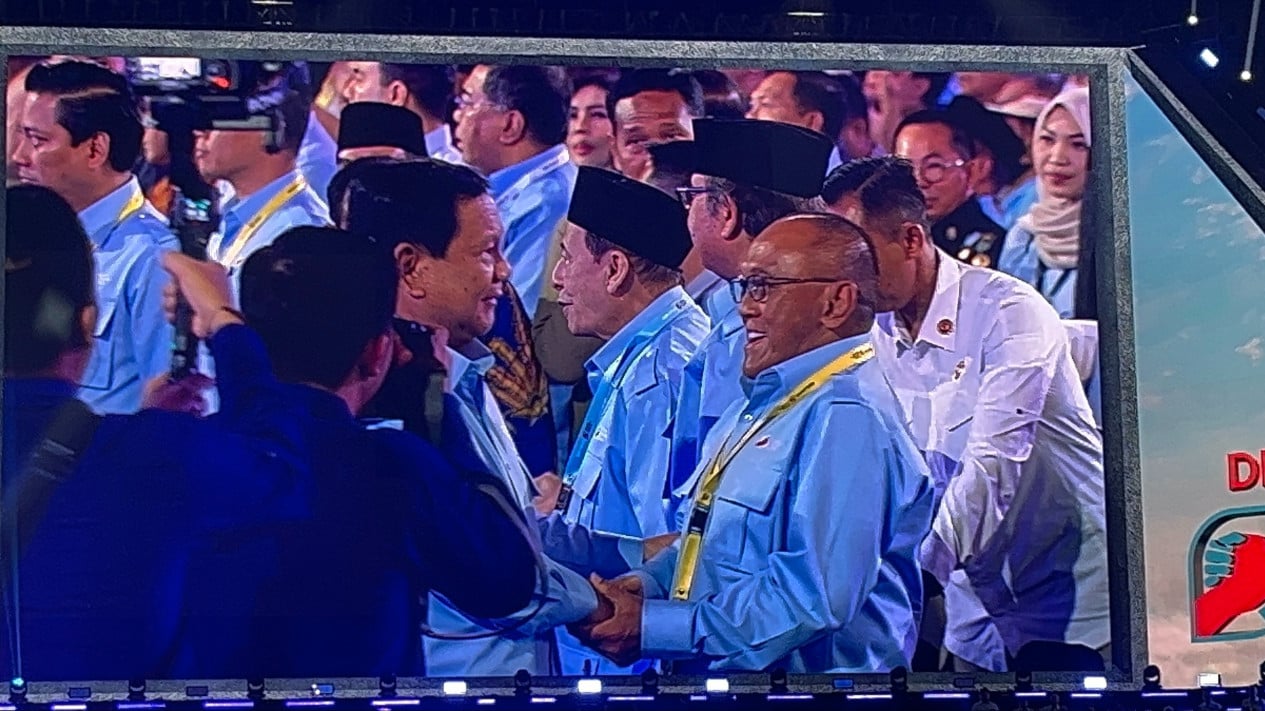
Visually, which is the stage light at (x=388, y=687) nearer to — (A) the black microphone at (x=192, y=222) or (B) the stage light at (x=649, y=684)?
(B) the stage light at (x=649, y=684)

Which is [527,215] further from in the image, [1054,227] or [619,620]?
[1054,227]

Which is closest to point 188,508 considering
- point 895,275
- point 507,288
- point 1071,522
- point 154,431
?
point 154,431

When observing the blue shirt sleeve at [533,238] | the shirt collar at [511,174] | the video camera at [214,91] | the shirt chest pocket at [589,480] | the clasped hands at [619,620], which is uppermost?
the video camera at [214,91]

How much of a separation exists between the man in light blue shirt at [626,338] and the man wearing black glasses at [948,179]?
124 cm

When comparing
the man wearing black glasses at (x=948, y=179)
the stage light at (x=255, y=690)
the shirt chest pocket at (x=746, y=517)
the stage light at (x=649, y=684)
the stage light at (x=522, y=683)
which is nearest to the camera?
the stage light at (x=255, y=690)

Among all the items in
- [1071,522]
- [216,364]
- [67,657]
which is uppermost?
[216,364]

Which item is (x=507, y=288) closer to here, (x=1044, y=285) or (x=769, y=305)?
(x=769, y=305)

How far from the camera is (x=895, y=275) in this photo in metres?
9.04

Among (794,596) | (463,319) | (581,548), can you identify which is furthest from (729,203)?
(794,596)

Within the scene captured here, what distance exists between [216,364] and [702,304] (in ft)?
7.84

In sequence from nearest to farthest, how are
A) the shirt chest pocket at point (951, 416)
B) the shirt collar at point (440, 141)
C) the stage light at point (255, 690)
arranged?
the stage light at point (255, 690), the shirt collar at point (440, 141), the shirt chest pocket at point (951, 416)

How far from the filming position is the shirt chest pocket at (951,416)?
29.3 ft

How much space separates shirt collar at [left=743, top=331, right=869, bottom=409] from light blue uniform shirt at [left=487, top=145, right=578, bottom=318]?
1.17 m

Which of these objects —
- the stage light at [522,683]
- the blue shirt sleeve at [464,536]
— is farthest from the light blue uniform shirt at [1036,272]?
the stage light at [522,683]
